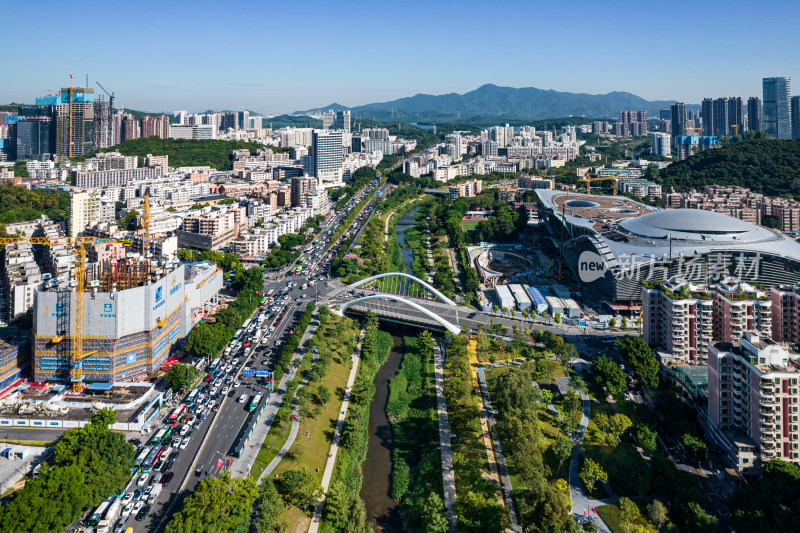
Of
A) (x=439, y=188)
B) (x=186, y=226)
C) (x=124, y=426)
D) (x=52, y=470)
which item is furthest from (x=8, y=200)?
(x=439, y=188)

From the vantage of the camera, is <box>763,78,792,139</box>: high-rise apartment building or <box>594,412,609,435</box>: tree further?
<box>763,78,792,139</box>: high-rise apartment building

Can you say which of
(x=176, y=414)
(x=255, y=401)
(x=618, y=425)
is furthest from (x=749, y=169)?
→ (x=176, y=414)

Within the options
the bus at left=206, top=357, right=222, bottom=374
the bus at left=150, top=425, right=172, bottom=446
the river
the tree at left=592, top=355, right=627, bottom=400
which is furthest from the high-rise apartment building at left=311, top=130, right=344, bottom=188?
the bus at left=150, top=425, right=172, bottom=446

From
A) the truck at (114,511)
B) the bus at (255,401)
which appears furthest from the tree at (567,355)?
the truck at (114,511)

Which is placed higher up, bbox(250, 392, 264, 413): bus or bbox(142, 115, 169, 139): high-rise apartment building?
bbox(142, 115, 169, 139): high-rise apartment building

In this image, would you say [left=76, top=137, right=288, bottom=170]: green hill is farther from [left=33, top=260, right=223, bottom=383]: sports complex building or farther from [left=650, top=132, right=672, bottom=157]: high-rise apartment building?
[left=650, top=132, right=672, bottom=157]: high-rise apartment building

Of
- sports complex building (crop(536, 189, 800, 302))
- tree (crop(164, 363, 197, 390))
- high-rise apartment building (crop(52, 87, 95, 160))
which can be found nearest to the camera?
tree (crop(164, 363, 197, 390))

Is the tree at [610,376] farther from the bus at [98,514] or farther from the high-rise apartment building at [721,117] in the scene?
the high-rise apartment building at [721,117]

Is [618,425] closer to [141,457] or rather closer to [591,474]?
[591,474]
